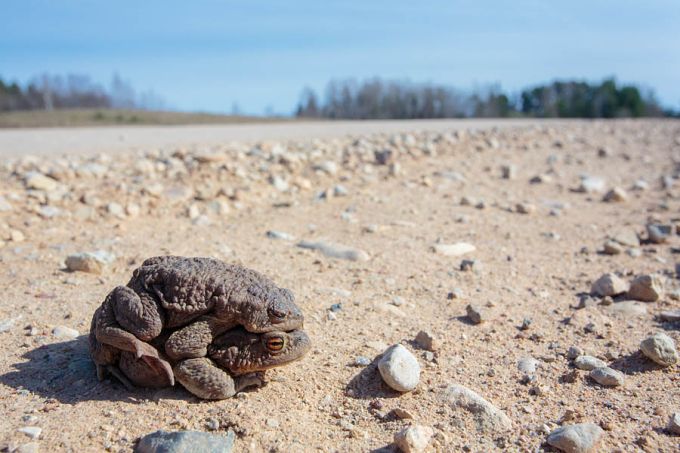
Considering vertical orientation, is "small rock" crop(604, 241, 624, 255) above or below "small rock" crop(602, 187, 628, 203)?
below

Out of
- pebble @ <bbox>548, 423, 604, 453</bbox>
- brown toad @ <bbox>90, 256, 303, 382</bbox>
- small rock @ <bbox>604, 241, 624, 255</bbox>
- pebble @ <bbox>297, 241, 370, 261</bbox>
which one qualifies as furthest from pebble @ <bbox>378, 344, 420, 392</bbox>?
small rock @ <bbox>604, 241, 624, 255</bbox>

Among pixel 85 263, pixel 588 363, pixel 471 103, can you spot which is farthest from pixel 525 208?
pixel 471 103

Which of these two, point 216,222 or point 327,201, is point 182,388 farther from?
point 327,201

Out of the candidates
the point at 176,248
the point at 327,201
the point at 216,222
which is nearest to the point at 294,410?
the point at 176,248

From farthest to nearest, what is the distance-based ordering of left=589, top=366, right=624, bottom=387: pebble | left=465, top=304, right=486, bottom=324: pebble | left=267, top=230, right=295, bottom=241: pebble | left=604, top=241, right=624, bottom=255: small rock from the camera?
left=604, top=241, right=624, bottom=255: small rock < left=267, top=230, right=295, bottom=241: pebble < left=465, top=304, right=486, bottom=324: pebble < left=589, top=366, right=624, bottom=387: pebble

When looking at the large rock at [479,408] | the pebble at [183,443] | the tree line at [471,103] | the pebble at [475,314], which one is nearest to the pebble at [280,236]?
the pebble at [475,314]

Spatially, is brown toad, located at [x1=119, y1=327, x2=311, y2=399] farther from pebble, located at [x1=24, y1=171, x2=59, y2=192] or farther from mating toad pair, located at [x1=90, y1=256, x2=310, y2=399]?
pebble, located at [x1=24, y1=171, x2=59, y2=192]

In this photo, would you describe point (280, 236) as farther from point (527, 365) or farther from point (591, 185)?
point (591, 185)
